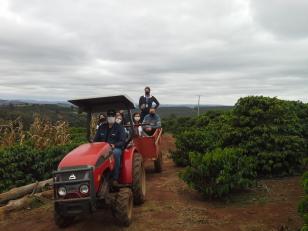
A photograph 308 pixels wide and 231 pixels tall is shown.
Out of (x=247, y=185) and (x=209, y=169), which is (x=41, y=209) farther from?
(x=247, y=185)

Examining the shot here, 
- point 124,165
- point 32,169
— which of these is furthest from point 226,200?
point 32,169

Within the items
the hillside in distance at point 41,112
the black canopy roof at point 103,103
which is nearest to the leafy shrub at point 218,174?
the black canopy roof at point 103,103

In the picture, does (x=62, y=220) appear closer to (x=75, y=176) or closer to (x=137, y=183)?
(x=75, y=176)

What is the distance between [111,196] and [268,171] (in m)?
4.84

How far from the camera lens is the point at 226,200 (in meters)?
8.53

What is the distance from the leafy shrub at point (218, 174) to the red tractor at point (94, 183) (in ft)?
4.17

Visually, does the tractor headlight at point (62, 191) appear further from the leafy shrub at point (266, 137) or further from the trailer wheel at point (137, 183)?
the leafy shrub at point (266, 137)

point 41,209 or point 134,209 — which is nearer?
point 134,209

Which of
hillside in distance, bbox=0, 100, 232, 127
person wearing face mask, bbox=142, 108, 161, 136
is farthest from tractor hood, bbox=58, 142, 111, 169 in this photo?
hillside in distance, bbox=0, 100, 232, 127

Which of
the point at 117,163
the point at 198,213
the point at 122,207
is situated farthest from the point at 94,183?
the point at 198,213

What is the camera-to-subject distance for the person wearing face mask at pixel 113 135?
7.54 m

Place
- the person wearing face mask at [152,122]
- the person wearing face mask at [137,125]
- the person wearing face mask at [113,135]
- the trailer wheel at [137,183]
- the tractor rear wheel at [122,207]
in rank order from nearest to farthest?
1. the tractor rear wheel at [122,207]
2. the person wearing face mask at [113,135]
3. the trailer wheel at [137,183]
4. the person wearing face mask at [137,125]
5. the person wearing face mask at [152,122]

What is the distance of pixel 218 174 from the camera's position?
8539 mm

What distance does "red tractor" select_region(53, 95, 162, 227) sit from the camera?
20.5 ft
